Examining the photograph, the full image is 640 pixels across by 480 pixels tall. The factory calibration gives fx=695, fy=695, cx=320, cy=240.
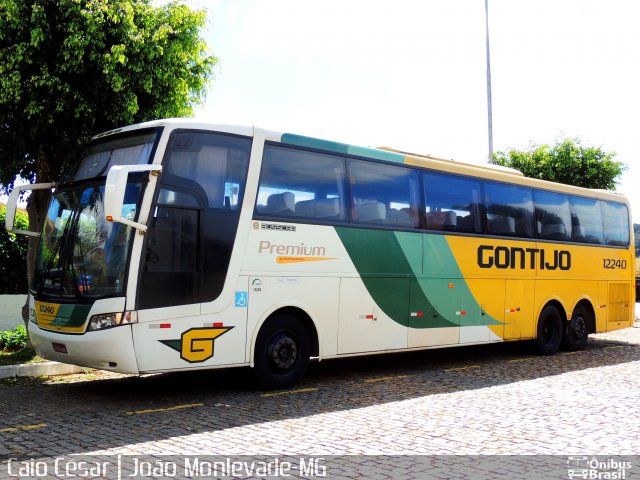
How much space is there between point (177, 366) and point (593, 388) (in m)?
6.07

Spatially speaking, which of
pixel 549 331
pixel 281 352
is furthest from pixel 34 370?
pixel 549 331

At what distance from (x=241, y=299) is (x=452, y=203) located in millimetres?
5002

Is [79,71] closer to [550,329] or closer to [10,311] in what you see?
[10,311]

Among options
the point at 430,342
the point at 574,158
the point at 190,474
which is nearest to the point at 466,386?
the point at 430,342

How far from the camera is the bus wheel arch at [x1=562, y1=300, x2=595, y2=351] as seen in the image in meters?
15.3

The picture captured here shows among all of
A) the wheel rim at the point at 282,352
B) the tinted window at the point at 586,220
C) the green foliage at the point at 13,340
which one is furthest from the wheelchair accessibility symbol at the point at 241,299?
the tinted window at the point at 586,220

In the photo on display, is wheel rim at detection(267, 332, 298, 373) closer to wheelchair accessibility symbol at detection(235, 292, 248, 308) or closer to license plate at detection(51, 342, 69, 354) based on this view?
wheelchair accessibility symbol at detection(235, 292, 248, 308)

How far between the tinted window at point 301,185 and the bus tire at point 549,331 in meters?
6.30

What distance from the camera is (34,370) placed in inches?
412

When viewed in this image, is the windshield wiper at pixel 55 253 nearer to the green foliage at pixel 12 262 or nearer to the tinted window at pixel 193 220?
the tinted window at pixel 193 220

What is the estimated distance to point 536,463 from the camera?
6086 millimetres

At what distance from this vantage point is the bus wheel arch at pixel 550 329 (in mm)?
14562

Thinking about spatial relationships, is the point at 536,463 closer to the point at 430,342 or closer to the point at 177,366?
the point at 177,366

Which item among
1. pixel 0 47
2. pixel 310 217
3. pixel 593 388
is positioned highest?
pixel 0 47
